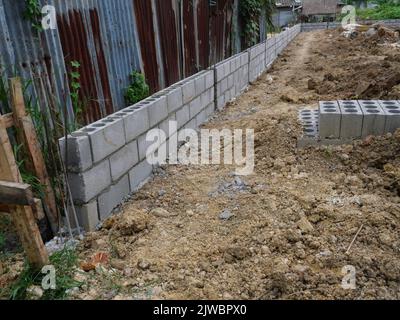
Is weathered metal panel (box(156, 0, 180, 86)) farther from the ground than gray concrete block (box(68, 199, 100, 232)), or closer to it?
farther from the ground

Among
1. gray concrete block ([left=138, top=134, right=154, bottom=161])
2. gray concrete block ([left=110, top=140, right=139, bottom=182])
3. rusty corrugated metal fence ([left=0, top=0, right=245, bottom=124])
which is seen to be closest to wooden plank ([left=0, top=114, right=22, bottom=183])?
rusty corrugated metal fence ([left=0, top=0, right=245, bottom=124])

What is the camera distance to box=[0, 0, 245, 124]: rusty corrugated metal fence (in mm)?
2580

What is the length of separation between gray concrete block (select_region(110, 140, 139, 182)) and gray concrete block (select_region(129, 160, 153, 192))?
0.08 m

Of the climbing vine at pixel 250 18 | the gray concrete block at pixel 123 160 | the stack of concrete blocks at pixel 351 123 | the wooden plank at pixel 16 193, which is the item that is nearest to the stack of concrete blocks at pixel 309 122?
the stack of concrete blocks at pixel 351 123

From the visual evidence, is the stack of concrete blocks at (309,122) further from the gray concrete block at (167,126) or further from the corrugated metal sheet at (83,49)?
the corrugated metal sheet at (83,49)

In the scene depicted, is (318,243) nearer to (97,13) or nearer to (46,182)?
(46,182)

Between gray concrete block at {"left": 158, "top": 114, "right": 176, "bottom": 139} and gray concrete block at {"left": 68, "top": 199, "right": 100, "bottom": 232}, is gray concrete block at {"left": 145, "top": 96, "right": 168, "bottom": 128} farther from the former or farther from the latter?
gray concrete block at {"left": 68, "top": 199, "right": 100, "bottom": 232}

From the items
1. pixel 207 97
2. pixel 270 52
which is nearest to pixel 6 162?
pixel 207 97

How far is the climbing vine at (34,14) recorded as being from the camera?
256cm

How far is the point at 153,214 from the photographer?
10.2ft

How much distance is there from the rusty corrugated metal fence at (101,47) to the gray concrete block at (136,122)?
0.30 meters

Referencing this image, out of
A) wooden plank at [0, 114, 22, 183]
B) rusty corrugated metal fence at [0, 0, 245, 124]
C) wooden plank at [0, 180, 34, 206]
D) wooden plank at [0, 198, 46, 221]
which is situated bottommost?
wooden plank at [0, 198, 46, 221]

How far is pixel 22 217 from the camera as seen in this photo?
6.87 feet

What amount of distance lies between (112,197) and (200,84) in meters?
2.77
